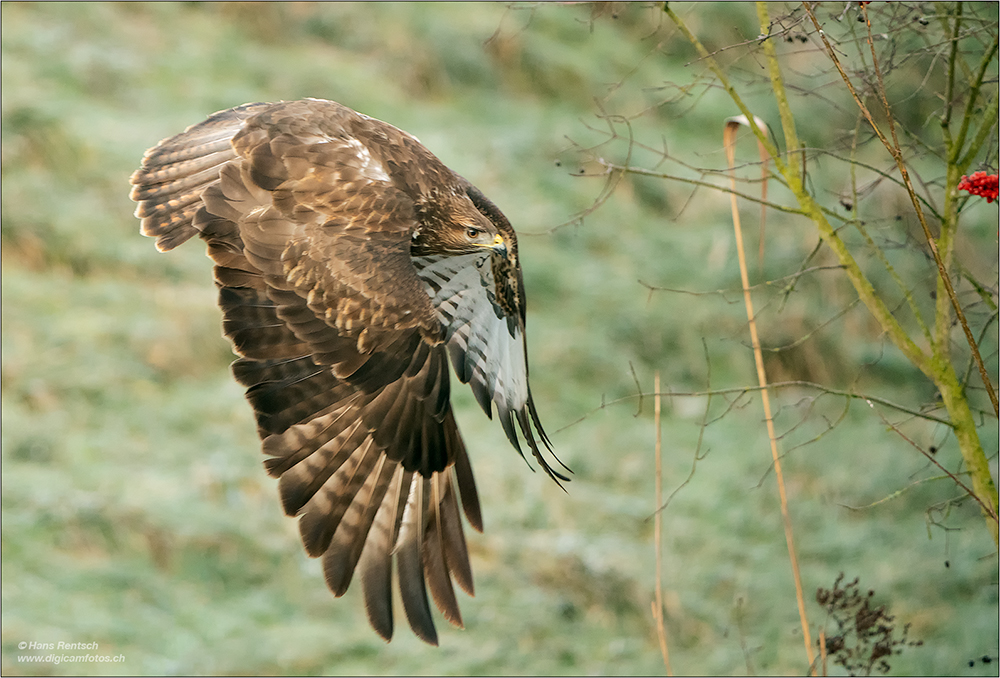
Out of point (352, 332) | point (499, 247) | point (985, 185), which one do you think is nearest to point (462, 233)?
point (499, 247)

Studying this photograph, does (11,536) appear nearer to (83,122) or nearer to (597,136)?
(83,122)

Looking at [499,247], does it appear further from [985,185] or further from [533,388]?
[533,388]

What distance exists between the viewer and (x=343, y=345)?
2.50 meters

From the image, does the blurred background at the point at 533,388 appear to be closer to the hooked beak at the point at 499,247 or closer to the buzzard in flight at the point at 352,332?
the hooked beak at the point at 499,247

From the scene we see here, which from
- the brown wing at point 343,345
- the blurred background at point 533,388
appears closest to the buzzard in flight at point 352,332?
the brown wing at point 343,345

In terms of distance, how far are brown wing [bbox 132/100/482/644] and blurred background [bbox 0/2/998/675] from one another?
4.35 ft

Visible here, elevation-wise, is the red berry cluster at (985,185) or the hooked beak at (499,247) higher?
the red berry cluster at (985,185)

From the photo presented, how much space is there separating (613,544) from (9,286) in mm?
3638

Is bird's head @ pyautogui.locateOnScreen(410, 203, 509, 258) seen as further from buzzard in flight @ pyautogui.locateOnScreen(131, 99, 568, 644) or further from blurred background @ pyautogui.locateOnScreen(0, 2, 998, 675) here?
blurred background @ pyautogui.locateOnScreen(0, 2, 998, 675)

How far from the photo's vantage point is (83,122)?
575 cm

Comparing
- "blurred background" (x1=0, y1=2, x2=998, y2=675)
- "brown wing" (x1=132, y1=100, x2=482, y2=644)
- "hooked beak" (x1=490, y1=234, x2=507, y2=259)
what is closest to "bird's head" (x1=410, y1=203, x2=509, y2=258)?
"hooked beak" (x1=490, y1=234, x2=507, y2=259)

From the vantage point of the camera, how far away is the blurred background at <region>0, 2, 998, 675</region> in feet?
14.2

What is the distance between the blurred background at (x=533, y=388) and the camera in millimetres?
4336

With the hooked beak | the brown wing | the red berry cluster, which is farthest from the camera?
the hooked beak
